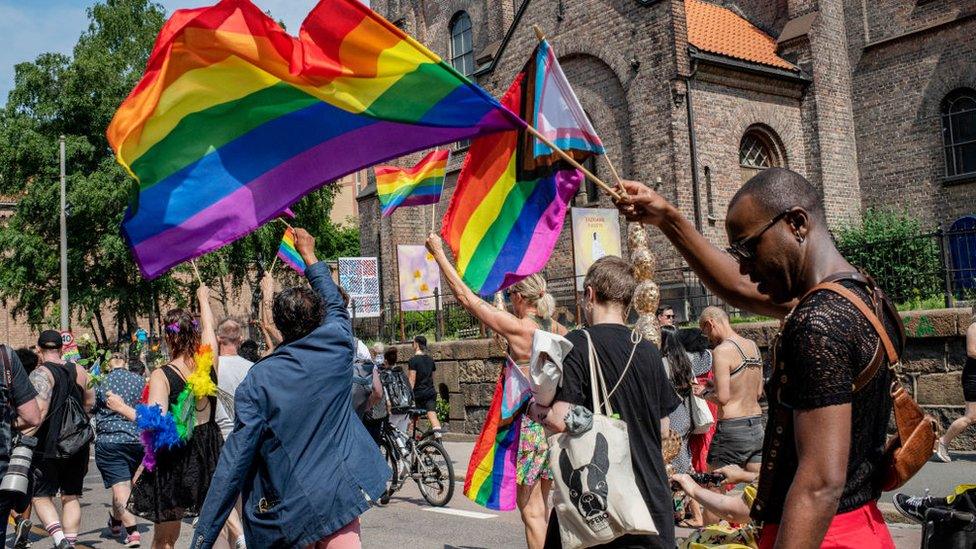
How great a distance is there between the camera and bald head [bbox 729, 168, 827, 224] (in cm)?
228

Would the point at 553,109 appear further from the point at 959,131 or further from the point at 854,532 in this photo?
the point at 959,131

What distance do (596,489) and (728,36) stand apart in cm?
2166

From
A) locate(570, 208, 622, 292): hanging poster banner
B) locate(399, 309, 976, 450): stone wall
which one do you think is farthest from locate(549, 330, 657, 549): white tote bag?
locate(570, 208, 622, 292): hanging poster banner

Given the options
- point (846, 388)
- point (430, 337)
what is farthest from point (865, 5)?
point (846, 388)

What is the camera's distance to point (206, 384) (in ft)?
20.5

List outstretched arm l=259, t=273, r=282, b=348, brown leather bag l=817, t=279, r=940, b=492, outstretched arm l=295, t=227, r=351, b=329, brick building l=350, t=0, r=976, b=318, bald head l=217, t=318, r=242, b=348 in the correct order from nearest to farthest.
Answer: brown leather bag l=817, t=279, r=940, b=492 < outstretched arm l=295, t=227, r=351, b=329 < outstretched arm l=259, t=273, r=282, b=348 < bald head l=217, t=318, r=242, b=348 < brick building l=350, t=0, r=976, b=318

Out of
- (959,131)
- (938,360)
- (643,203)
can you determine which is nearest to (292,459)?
(643,203)

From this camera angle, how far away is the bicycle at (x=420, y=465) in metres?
10.6

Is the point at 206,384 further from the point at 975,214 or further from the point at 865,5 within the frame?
the point at 865,5

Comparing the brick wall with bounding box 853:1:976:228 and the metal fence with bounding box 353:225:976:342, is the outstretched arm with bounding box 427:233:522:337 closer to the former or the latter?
the metal fence with bounding box 353:225:976:342

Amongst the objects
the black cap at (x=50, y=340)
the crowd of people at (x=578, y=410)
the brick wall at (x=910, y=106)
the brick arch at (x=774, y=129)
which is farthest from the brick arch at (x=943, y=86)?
the black cap at (x=50, y=340)

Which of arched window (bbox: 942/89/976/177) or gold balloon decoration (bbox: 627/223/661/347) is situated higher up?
arched window (bbox: 942/89/976/177)

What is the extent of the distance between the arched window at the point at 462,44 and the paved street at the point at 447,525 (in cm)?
2184

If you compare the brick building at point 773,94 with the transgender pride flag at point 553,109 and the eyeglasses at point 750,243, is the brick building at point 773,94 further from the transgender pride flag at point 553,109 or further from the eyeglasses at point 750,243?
the eyeglasses at point 750,243
